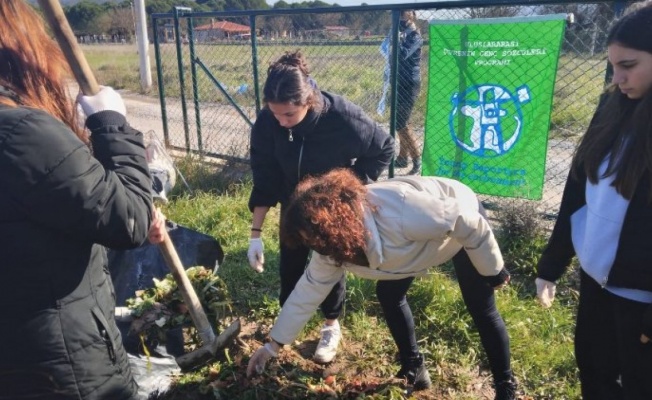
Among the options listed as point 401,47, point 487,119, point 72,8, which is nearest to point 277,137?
point 487,119

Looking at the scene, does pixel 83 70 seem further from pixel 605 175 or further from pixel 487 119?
pixel 487 119

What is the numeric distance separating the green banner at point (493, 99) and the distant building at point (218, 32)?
288 cm

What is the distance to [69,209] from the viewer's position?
121cm

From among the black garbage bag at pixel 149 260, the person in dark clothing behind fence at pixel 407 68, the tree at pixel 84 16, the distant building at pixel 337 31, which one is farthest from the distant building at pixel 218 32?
the tree at pixel 84 16

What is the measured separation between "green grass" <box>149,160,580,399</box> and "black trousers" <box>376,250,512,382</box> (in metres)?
0.28

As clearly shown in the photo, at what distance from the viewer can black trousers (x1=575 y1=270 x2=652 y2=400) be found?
5.77 ft

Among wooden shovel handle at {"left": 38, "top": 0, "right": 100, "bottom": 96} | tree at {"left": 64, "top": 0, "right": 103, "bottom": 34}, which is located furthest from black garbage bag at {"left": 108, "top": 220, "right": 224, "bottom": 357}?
tree at {"left": 64, "top": 0, "right": 103, "bottom": 34}

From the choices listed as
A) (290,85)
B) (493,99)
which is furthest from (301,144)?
(493,99)

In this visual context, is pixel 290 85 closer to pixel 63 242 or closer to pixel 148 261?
pixel 63 242

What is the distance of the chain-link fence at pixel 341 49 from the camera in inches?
161

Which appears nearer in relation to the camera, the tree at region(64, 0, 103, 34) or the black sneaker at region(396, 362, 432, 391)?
the black sneaker at region(396, 362, 432, 391)

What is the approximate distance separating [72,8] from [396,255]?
32144 mm

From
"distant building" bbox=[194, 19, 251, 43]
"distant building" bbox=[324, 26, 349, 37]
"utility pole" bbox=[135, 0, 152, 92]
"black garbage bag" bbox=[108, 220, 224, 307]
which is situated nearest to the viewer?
"black garbage bag" bbox=[108, 220, 224, 307]

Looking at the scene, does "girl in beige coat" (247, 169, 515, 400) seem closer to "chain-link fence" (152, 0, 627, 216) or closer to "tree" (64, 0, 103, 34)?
"chain-link fence" (152, 0, 627, 216)
